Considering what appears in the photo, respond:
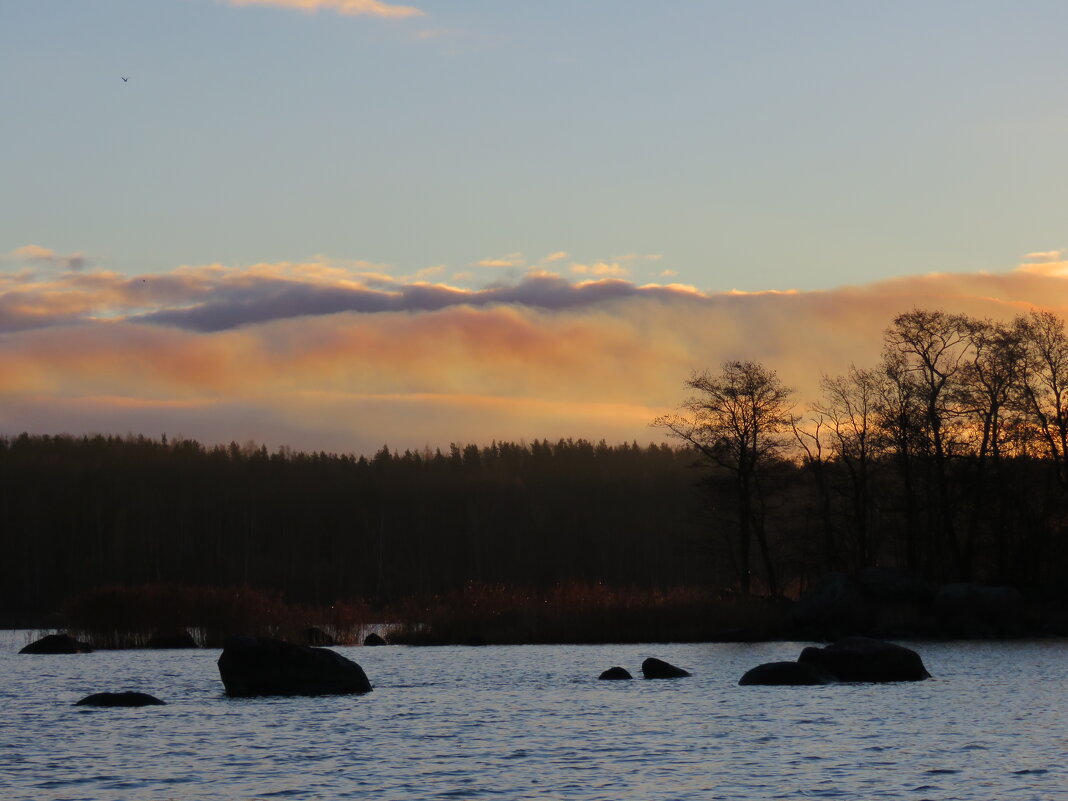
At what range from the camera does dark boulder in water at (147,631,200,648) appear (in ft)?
176

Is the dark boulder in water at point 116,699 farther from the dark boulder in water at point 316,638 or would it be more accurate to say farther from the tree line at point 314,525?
the tree line at point 314,525

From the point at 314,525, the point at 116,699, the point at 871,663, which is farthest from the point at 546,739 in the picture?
the point at 314,525

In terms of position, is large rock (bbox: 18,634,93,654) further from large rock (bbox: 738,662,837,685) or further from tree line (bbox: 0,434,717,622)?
tree line (bbox: 0,434,717,622)

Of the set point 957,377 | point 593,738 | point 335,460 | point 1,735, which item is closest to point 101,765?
point 1,735

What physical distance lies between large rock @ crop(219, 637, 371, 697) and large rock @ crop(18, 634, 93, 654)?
2044cm

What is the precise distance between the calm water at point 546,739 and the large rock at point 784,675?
35.8 inches

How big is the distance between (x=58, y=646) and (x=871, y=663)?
103ft

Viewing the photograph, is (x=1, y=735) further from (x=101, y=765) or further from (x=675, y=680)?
(x=675, y=680)

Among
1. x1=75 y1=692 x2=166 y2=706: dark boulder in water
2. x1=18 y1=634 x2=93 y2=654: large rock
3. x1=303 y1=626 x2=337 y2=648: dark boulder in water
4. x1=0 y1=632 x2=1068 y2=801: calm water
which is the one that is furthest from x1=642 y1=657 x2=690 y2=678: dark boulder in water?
x1=18 y1=634 x2=93 y2=654: large rock

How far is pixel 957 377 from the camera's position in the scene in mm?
63469

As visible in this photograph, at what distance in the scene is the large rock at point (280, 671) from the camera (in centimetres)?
3372

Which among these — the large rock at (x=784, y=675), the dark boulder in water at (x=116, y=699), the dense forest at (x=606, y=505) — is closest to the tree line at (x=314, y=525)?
the dense forest at (x=606, y=505)

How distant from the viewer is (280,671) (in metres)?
34.0

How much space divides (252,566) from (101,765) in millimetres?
96064
